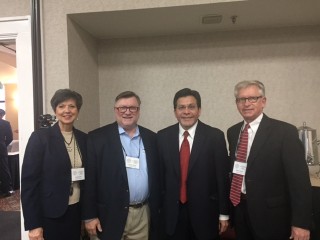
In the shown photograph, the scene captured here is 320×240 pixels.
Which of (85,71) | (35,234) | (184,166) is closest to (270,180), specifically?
(184,166)

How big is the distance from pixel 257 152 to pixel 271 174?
0.52 ft

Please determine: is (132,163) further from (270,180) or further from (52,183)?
(270,180)

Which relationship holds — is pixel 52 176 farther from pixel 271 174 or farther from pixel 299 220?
pixel 299 220

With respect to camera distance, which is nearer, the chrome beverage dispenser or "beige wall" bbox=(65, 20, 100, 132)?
"beige wall" bbox=(65, 20, 100, 132)

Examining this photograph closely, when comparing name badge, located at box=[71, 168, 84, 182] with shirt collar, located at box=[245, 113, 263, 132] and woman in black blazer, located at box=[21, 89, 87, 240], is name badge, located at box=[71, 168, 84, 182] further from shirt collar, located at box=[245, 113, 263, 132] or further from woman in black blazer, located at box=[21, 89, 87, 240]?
shirt collar, located at box=[245, 113, 263, 132]

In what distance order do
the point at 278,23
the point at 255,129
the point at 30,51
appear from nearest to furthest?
the point at 255,129 → the point at 30,51 → the point at 278,23

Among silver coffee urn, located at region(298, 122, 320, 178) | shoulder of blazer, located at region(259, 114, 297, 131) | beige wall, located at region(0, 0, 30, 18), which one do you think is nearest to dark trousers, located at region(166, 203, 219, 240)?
shoulder of blazer, located at region(259, 114, 297, 131)

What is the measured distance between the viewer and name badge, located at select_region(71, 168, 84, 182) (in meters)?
1.83

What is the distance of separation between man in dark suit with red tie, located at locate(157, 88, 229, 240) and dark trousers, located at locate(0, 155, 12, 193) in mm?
4222

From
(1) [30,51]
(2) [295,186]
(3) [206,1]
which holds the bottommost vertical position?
(2) [295,186]

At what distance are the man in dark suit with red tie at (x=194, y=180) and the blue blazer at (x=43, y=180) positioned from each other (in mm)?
687

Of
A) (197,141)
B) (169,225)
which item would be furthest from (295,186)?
(169,225)

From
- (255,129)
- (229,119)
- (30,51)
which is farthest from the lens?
(229,119)

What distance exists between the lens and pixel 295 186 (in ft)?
5.62
